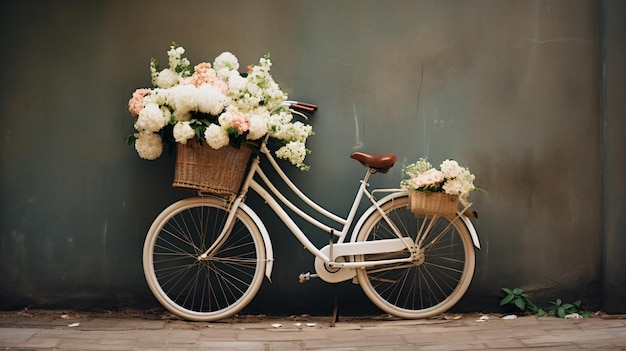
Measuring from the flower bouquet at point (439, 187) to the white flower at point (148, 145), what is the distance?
6.48 ft

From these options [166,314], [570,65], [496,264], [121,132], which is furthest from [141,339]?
[570,65]

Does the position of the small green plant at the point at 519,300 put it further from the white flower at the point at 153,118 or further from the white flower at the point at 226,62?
the white flower at the point at 153,118

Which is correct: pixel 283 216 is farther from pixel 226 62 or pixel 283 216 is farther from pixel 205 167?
pixel 226 62

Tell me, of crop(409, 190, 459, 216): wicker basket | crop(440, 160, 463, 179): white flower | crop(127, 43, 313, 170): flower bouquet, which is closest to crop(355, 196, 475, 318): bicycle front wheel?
crop(409, 190, 459, 216): wicker basket

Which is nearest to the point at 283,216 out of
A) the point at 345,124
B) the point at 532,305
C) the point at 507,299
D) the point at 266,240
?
the point at 266,240

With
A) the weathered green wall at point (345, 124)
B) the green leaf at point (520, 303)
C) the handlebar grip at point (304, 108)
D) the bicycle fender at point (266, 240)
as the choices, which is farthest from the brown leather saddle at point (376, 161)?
the green leaf at point (520, 303)

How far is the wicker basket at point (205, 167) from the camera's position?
538cm

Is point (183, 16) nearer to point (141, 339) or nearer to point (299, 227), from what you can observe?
point (299, 227)

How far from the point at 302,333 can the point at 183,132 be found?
1.78 m

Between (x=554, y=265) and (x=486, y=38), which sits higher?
(x=486, y=38)

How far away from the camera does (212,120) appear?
5.42 m

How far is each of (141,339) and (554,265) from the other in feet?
11.5

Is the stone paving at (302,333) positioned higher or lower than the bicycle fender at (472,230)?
lower

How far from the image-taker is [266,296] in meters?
6.08
